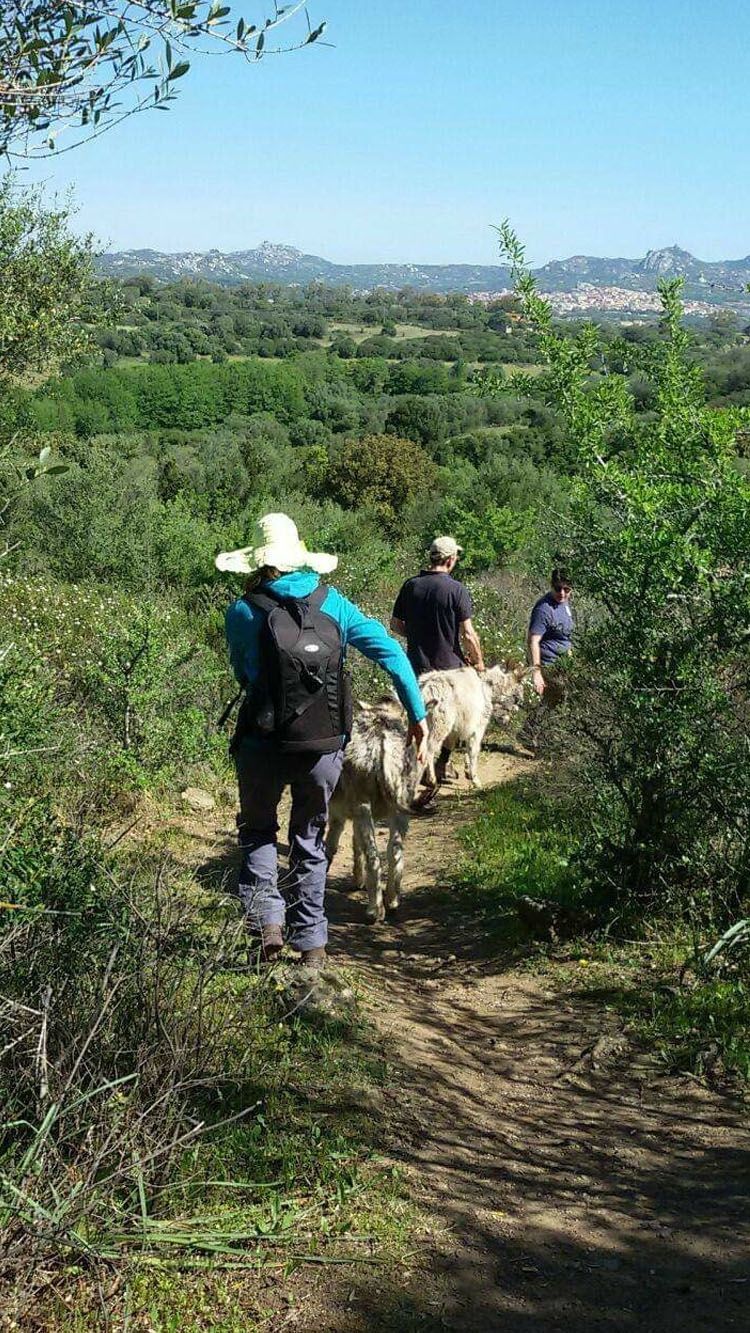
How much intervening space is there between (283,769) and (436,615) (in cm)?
362

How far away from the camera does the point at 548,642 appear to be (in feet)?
31.5

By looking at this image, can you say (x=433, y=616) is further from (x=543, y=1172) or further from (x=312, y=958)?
(x=543, y=1172)

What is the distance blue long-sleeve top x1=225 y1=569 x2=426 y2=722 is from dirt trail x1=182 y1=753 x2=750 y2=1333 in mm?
1524

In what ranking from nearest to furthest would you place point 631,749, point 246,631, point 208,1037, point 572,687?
1. point 208,1037
2. point 246,631
3. point 631,749
4. point 572,687

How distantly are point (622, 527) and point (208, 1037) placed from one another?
3289mm

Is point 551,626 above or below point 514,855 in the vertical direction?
above

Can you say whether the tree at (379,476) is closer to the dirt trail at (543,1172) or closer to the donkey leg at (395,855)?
the donkey leg at (395,855)

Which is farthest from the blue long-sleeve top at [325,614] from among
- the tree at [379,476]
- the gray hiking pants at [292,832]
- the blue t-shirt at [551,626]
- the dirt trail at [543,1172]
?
the tree at [379,476]

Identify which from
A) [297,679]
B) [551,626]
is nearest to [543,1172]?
[297,679]

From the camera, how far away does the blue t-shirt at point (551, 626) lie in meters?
9.37

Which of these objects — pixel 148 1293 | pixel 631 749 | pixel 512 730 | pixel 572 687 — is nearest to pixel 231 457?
pixel 512 730

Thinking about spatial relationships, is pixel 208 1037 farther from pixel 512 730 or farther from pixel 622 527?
pixel 512 730

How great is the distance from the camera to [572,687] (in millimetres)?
8039

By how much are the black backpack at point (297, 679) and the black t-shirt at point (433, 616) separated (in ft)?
11.4
